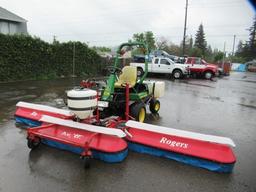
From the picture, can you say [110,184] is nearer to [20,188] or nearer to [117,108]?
[20,188]

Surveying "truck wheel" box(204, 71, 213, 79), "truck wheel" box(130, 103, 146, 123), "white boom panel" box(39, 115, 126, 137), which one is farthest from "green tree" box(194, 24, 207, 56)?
"white boom panel" box(39, 115, 126, 137)

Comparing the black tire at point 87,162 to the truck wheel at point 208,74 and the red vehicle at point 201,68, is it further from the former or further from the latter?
the truck wheel at point 208,74

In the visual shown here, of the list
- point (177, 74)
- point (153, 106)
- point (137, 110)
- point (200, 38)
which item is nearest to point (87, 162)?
point (137, 110)

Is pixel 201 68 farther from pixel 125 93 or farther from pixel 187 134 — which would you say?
pixel 187 134

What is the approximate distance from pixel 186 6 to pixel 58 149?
26984 mm

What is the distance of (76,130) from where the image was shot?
386 cm

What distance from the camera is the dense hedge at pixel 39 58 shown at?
1214 centimetres

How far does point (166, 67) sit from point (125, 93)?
41.9 ft

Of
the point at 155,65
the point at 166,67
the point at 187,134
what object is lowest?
the point at 187,134

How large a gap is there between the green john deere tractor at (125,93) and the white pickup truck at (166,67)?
11.5 meters

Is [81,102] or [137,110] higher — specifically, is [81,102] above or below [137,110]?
above

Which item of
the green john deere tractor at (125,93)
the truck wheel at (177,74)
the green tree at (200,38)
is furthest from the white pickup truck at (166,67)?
the green tree at (200,38)

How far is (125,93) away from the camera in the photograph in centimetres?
542

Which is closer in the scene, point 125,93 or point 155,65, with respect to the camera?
point 125,93
